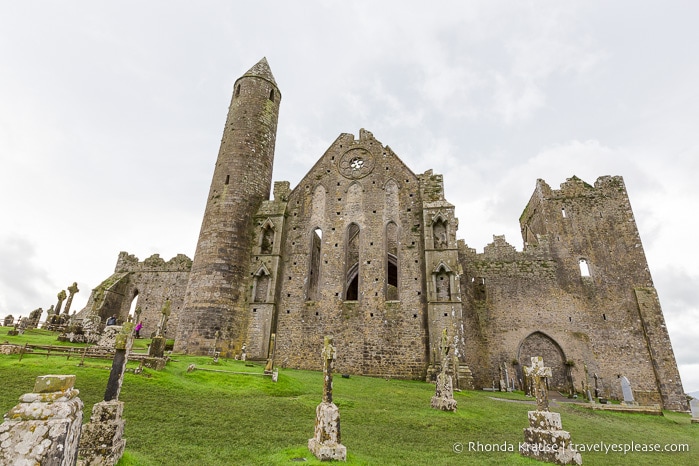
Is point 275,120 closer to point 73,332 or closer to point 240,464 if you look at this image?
point 73,332

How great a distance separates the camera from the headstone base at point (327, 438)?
17.2 feet

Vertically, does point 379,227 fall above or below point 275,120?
below

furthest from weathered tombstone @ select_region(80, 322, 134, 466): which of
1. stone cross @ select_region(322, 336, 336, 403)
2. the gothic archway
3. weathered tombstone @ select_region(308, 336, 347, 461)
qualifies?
the gothic archway

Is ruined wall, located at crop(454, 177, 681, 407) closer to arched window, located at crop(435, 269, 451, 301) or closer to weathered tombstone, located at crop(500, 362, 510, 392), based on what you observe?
weathered tombstone, located at crop(500, 362, 510, 392)

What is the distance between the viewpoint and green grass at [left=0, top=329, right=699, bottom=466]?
5.74 metres

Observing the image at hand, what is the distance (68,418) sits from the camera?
8.07 feet

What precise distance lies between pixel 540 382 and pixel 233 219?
17012 millimetres

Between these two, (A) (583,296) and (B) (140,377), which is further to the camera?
(A) (583,296)

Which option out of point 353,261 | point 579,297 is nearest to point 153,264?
point 353,261

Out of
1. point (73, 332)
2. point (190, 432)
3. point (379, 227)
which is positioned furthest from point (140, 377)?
point (379, 227)

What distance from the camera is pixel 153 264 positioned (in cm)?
2966

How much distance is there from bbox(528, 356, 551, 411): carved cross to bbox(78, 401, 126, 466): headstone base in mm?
6534

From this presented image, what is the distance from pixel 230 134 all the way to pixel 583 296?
964 inches

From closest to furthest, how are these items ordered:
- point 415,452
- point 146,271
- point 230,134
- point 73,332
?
point 415,452
point 73,332
point 230,134
point 146,271
